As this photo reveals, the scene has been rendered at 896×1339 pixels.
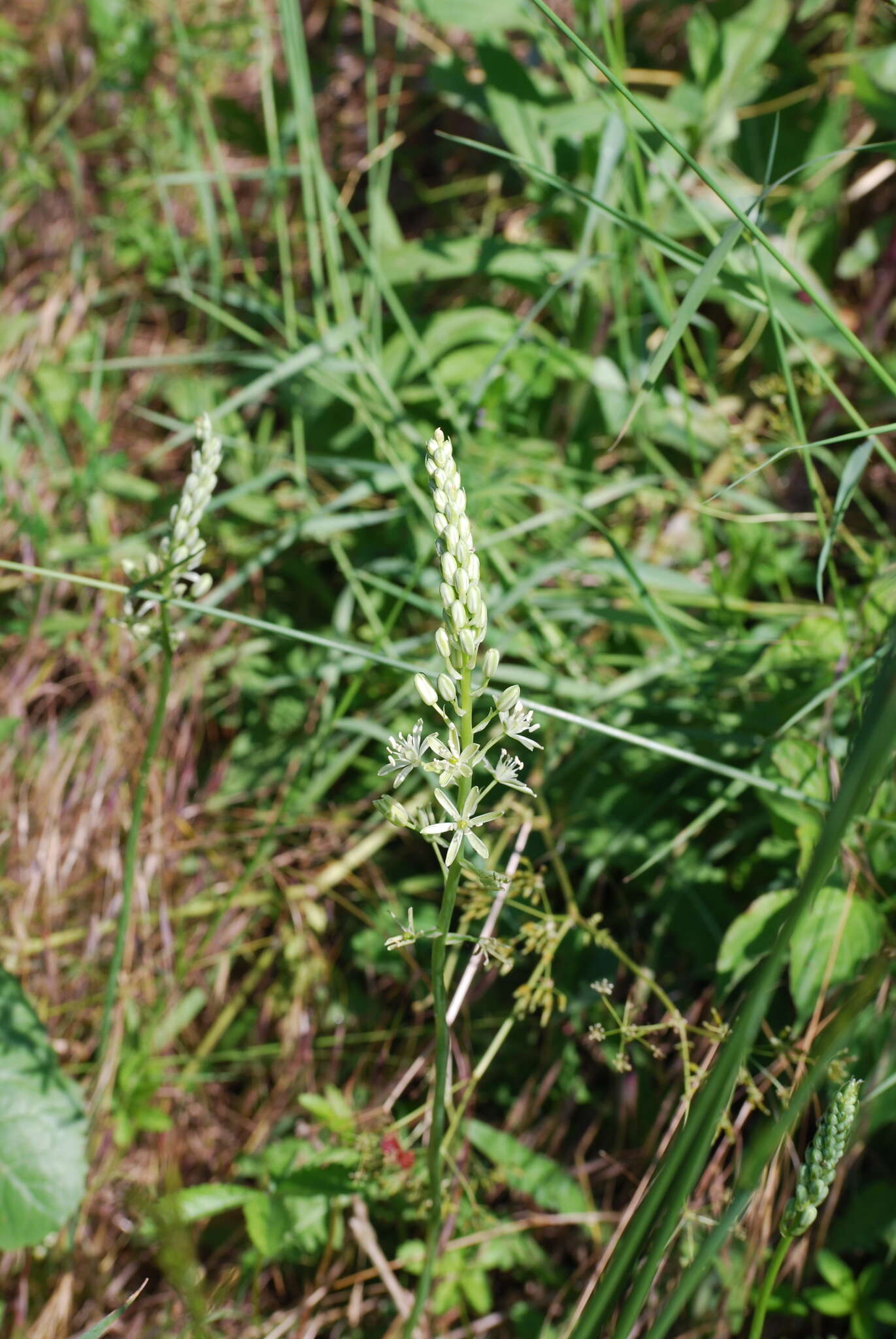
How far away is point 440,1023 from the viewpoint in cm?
A: 114

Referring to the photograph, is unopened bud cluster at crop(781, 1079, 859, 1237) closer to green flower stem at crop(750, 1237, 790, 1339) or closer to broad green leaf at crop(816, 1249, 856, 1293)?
green flower stem at crop(750, 1237, 790, 1339)

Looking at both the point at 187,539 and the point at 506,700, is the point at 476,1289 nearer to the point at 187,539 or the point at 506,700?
the point at 506,700

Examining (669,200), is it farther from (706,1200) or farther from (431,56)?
(706,1200)

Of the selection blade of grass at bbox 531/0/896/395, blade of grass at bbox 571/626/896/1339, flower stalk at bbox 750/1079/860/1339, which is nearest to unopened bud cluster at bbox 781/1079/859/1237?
flower stalk at bbox 750/1079/860/1339

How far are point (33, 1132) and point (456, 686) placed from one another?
4.04ft

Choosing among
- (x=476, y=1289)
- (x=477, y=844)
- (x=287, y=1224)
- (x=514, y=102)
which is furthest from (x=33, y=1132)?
(x=514, y=102)

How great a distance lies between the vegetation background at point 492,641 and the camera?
170 cm

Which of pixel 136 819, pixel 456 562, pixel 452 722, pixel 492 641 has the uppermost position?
pixel 456 562

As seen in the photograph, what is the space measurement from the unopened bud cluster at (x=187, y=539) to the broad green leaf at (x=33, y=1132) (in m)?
0.78

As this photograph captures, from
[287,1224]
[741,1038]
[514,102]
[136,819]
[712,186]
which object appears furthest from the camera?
[514,102]

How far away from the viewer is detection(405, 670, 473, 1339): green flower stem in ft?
3.33

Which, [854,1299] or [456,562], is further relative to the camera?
[854,1299]

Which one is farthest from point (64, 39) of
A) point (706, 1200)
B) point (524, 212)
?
point (706, 1200)

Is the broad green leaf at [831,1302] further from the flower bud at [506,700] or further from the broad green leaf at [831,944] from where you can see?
the flower bud at [506,700]
